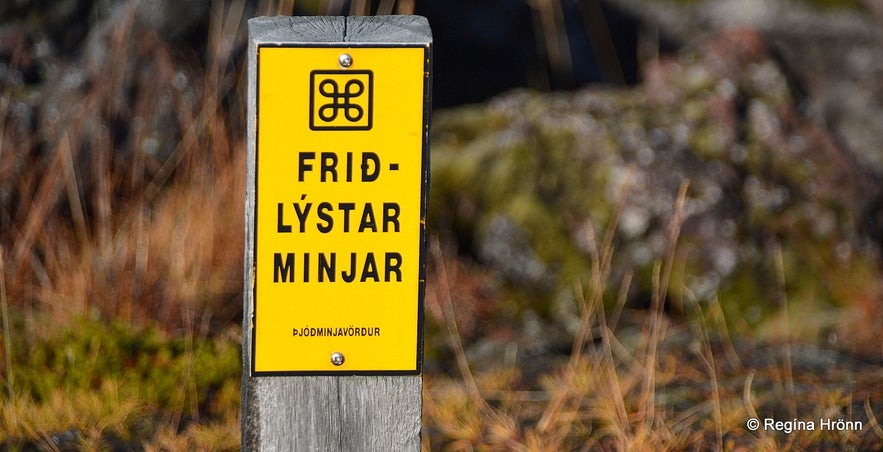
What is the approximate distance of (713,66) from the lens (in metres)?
4.71

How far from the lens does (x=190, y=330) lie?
326 centimetres

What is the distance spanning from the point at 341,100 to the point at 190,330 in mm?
1645

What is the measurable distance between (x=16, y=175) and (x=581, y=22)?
325 cm

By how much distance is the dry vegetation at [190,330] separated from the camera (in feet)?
9.30

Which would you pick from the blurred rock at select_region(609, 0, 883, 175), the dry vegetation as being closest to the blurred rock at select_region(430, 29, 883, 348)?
the dry vegetation

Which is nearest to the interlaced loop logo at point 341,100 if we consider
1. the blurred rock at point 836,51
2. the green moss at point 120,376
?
the green moss at point 120,376

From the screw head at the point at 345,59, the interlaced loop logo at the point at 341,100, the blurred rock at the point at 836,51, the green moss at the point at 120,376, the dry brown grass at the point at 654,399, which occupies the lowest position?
the dry brown grass at the point at 654,399

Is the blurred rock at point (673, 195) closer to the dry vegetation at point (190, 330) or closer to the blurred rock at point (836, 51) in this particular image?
the dry vegetation at point (190, 330)

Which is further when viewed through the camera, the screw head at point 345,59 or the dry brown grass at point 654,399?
the dry brown grass at point 654,399

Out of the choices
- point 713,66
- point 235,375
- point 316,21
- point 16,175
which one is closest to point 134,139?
point 16,175

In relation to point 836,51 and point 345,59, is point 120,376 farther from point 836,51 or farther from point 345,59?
point 836,51

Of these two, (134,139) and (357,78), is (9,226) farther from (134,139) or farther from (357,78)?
(357,78)

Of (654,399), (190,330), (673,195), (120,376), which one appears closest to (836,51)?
(673,195)

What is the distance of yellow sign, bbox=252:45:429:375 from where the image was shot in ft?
6.16
